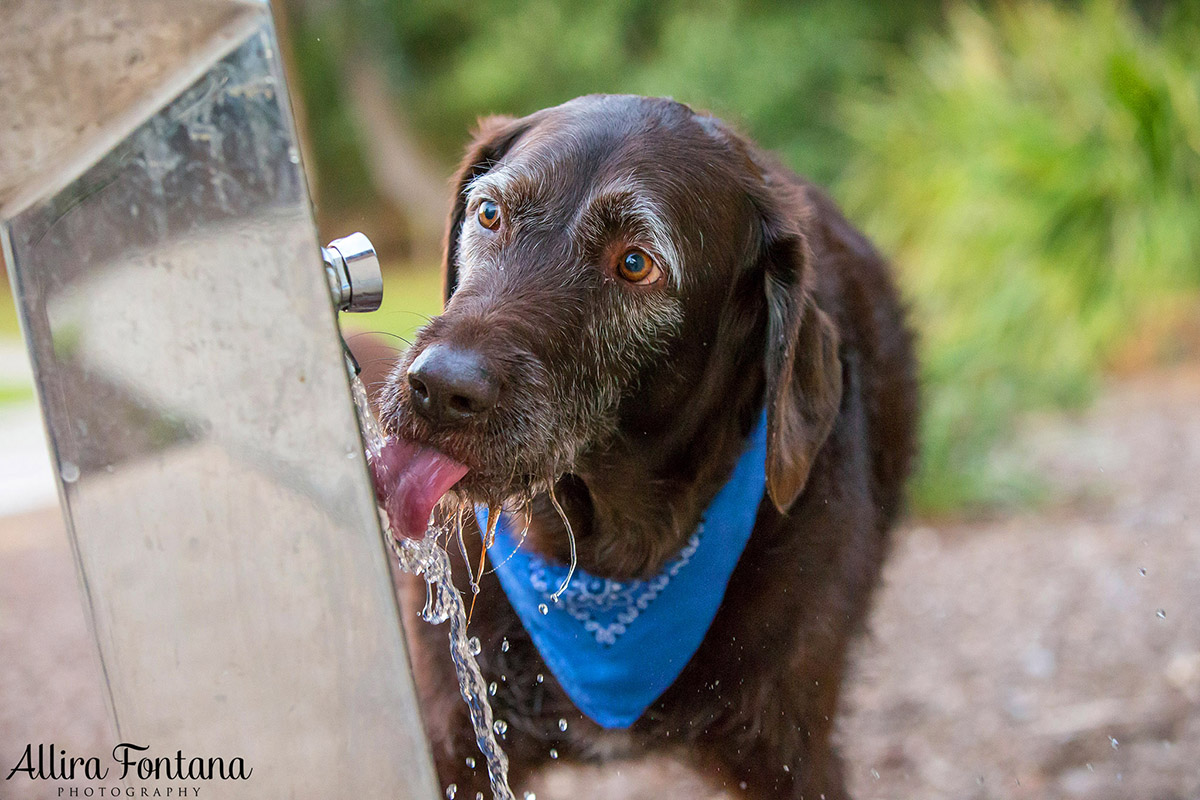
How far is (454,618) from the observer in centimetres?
236

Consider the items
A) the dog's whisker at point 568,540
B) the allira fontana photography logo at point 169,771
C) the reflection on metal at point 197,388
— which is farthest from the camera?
the dog's whisker at point 568,540

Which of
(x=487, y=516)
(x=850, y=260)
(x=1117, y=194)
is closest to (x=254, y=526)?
(x=487, y=516)

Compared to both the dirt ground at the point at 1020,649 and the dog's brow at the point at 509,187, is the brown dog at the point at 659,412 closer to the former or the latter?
the dog's brow at the point at 509,187

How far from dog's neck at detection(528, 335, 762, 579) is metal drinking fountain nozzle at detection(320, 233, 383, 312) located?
1095mm

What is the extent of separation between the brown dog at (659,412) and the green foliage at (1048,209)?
3833mm

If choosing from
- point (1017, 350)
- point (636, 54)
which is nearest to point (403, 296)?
point (1017, 350)

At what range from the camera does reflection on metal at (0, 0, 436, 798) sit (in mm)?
1364

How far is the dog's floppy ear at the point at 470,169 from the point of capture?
2.88 m

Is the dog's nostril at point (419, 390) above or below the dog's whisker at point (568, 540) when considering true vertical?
above

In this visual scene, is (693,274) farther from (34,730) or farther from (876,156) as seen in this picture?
(876,156)

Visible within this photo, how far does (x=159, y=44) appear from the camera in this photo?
1.35m

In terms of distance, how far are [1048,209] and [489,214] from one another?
Result: 20.4ft

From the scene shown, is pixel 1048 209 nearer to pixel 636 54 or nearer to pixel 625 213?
pixel 625 213

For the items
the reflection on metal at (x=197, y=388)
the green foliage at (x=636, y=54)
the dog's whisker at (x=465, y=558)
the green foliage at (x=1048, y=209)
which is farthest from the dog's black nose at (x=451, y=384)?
the green foliage at (x=636, y=54)
